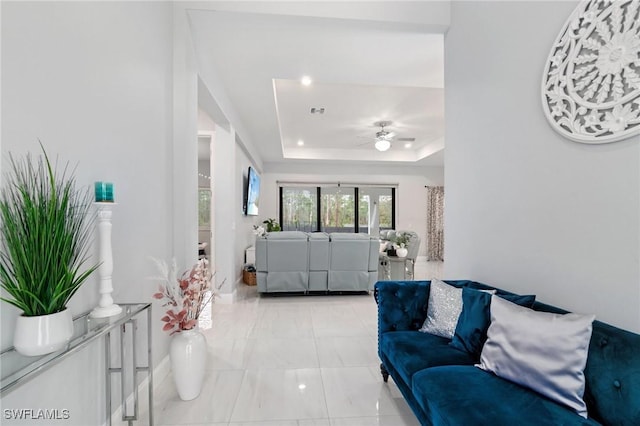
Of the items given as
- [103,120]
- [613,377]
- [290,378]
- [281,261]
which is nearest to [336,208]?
[281,261]

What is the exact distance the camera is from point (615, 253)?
1.32 metres

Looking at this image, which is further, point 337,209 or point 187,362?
point 337,209

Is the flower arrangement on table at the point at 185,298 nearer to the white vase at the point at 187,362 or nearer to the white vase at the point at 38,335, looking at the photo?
the white vase at the point at 187,362

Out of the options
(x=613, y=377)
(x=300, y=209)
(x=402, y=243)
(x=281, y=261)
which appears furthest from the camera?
(x=300, y=209)

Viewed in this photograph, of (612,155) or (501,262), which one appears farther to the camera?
(501,262)

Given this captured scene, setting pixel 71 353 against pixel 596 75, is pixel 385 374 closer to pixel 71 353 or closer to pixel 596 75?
pixel 71 353

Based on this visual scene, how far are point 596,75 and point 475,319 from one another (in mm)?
1309

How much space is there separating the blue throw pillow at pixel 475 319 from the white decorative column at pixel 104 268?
71.2 inches

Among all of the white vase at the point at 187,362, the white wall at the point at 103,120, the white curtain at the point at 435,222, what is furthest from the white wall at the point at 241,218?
the white curtain at the point at 435,222

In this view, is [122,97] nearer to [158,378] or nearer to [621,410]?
[158,378]

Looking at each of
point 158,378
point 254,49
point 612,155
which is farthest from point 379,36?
point 158,378

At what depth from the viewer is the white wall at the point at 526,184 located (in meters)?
1.32

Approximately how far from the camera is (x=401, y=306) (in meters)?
2.12

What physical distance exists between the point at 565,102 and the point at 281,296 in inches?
157
